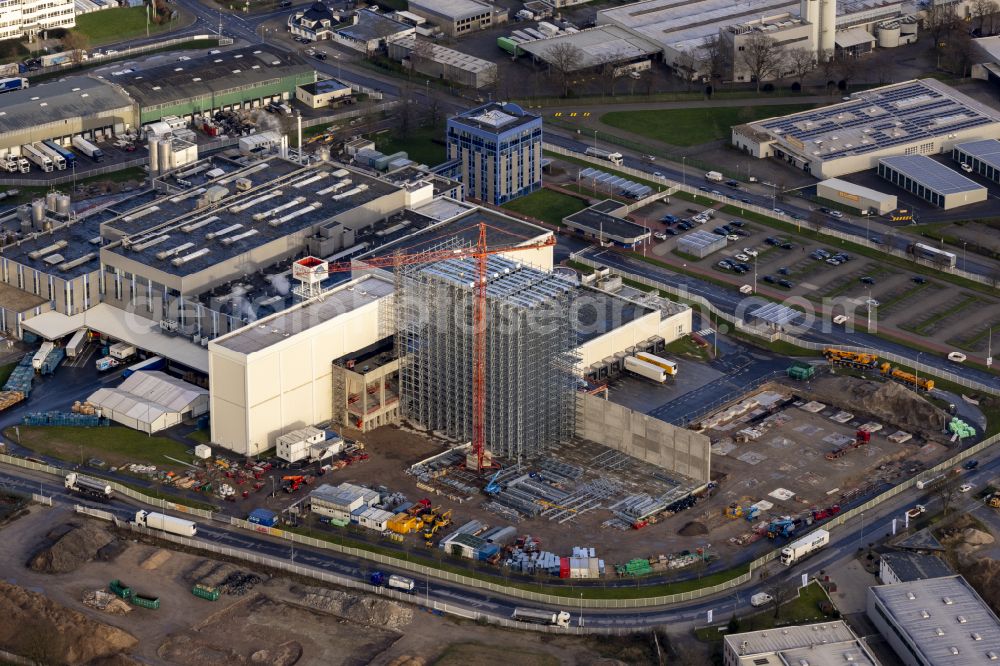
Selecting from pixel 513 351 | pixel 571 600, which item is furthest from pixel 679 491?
pixel 571 600

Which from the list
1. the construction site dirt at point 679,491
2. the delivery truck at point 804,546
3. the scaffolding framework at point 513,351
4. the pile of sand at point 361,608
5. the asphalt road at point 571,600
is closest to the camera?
the pile of sand at point 361,608

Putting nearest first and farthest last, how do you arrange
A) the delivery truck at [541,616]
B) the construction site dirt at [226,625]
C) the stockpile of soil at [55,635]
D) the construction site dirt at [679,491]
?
the stockpile of soil at [55,635], the construction site dirt at [226,625], the delivery truck at [541,616], the construction site dirt at [679,491]

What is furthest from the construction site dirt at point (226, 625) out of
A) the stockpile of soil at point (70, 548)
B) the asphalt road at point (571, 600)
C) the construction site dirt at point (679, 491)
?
the construction site dirt at point (679, 491)

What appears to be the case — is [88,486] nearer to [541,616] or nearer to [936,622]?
[541,616]

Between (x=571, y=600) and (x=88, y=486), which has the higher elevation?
(x=88, y=486)

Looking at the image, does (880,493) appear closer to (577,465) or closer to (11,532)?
(577,465)

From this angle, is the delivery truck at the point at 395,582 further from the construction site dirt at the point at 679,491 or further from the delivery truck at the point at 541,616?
the delivery truck at the point at 541,616

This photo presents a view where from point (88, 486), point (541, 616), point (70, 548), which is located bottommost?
point (541, 616)
